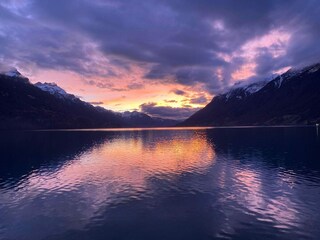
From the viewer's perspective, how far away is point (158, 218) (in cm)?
3912

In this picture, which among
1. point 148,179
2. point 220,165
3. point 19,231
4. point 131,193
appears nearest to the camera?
point 19,231

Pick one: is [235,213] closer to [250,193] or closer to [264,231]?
[264,231]

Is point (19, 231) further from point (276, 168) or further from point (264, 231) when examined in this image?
point (276, 168)

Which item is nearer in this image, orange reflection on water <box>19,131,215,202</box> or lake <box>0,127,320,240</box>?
lake <box>0,127,320,240</box>

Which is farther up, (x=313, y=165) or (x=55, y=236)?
(x=313, y=165)

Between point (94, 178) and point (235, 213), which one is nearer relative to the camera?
point (235, 213)

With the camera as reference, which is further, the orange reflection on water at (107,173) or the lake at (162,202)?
the orange reflection on water at (107,173)

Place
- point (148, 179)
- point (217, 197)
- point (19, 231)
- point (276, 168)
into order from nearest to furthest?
point (19, 231) < point (217, 197) < point (148, 179) < point (276, 168)

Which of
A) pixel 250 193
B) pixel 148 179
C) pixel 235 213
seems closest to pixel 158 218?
pixel 235 213

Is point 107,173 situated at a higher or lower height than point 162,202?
higher

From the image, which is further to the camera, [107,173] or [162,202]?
[107,173]

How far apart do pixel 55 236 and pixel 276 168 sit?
58.5 m

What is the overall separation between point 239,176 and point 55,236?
4421cm

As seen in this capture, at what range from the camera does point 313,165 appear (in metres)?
76.9
